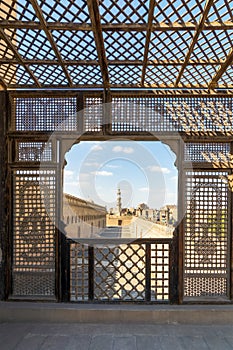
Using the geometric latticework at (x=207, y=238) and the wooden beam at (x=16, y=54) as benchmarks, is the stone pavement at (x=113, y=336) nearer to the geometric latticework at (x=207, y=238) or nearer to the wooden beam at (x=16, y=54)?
the geometric latticework at (x=207, y=238)

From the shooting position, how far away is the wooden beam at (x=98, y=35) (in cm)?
194

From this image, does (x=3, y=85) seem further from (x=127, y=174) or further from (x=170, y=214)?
(x=127, y=174)

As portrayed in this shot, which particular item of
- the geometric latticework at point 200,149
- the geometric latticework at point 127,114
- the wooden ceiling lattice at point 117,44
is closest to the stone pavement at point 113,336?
the geometric latticework at point 200,149

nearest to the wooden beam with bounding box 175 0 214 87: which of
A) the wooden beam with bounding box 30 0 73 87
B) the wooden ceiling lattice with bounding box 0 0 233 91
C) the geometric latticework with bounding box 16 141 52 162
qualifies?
the wooden ceiling lattice with bounding box 0 0 233 91

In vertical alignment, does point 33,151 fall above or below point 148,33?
below

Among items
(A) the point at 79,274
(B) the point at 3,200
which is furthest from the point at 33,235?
(A) the point at 79,274

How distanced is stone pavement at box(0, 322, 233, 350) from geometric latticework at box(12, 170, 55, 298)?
41cm

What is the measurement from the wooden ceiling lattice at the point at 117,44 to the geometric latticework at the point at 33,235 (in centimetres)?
116

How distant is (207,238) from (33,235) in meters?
2.09

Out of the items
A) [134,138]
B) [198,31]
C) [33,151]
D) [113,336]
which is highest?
[198,31]

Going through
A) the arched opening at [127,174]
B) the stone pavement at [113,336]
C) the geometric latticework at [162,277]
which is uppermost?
the arched opening at [127,174]

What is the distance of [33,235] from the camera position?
3236 mm

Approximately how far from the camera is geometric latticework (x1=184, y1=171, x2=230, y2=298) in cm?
320

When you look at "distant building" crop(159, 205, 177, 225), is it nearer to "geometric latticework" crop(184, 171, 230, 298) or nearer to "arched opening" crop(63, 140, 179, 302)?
"arched opening" crop(63, 140, 179, 302)
